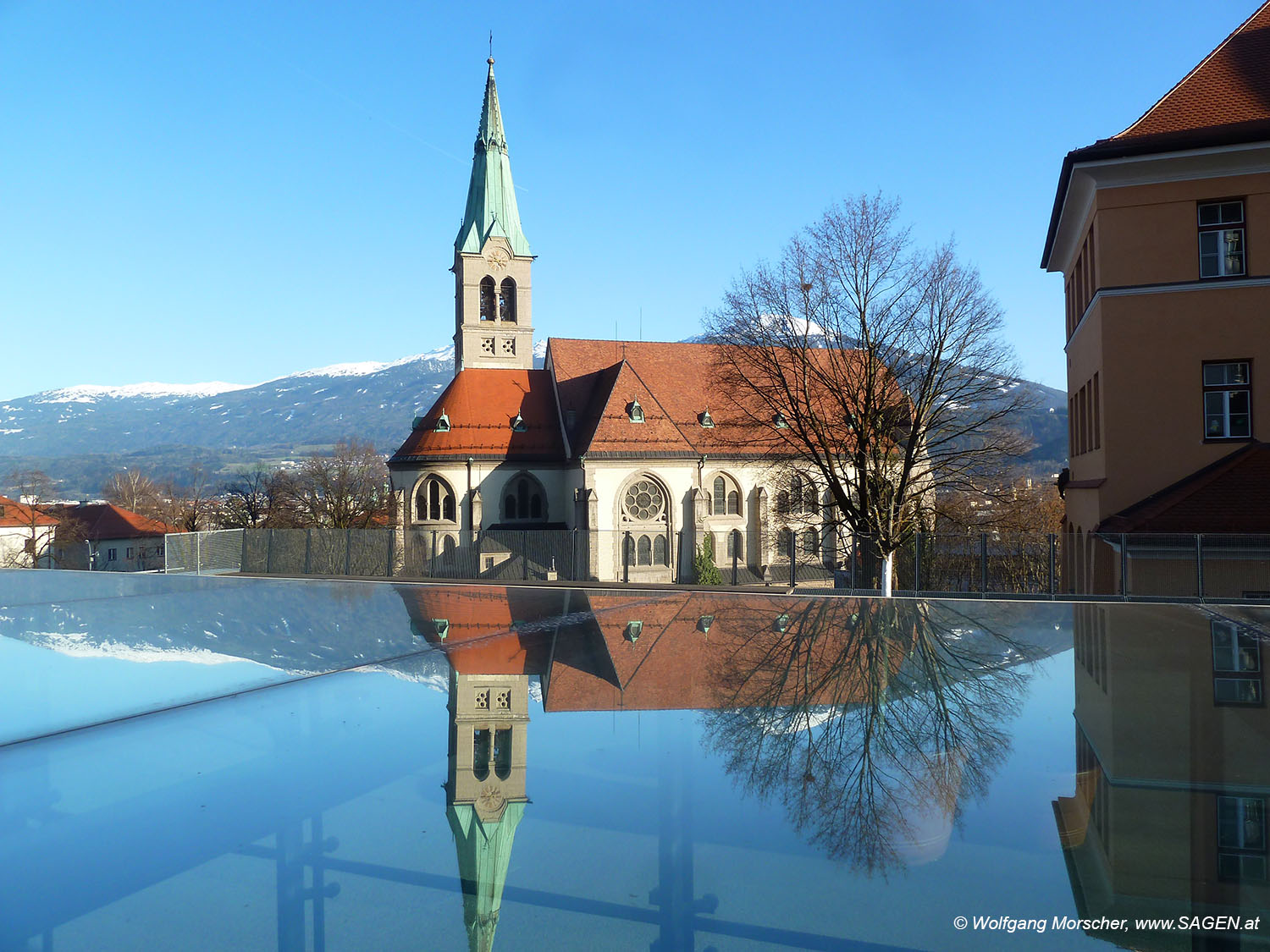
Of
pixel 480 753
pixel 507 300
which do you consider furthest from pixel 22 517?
pixel 480 753

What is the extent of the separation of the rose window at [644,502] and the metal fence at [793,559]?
998 millimetres

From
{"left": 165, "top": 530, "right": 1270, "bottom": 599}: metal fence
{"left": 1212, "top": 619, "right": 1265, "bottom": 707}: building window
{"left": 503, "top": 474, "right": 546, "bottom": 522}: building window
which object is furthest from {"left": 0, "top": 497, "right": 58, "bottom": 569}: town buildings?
→ {"left": 1212, "top": 619, "right": 1265, "bottom": 707}: building window

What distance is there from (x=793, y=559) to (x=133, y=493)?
418 feet

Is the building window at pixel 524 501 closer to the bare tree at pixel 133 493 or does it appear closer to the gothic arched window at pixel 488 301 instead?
the gothic arched window at pixel 488 301

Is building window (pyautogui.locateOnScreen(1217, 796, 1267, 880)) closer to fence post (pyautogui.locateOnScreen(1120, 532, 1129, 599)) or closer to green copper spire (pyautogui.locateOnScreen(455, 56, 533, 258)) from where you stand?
fence post (pyautogui.locateOnScreen(1120, 532, 1129, 599))

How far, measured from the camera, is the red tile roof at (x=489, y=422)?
5062 centimetres

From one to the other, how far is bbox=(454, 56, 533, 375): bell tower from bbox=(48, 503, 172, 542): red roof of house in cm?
3500

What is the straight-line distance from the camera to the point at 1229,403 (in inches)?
804

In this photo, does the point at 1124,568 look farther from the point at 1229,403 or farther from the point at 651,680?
the point at 651,680

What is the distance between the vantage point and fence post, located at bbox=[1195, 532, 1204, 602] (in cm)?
1628

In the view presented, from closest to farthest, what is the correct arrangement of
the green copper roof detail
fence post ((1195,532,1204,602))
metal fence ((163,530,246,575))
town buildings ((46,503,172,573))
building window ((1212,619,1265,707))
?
the green copper roof detail < building window ((1212,619,1265,707)) < fence post ((1195,532,1204,602)) < metal fence ((163,530,246,575)) < town buildings ((46,503,172,573))

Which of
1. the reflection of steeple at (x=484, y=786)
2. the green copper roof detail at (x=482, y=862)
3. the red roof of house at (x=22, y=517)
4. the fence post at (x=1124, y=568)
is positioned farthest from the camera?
the red roof of house at (x=22, y=517)

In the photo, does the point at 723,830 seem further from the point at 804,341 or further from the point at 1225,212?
the point at 804,341

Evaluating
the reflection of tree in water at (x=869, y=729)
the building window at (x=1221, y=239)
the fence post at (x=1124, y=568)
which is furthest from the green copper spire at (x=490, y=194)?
the reflection of tree in water at (x=869, y=729)
